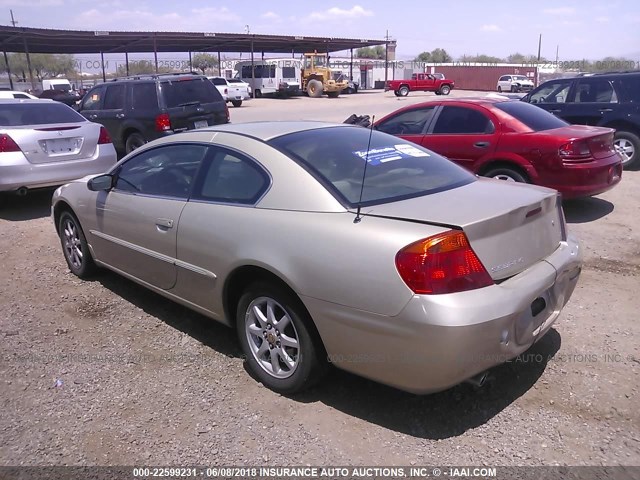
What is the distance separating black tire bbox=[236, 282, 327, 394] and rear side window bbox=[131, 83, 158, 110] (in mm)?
8006

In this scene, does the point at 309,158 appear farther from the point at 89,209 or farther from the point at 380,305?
the point at 89,209

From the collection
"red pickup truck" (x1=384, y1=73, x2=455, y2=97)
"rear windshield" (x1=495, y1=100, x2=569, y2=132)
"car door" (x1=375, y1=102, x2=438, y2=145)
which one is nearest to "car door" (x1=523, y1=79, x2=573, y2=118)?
"rear windshield" (x1=495, y1=100, x2=569, y2=132)

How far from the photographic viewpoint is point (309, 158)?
343cm

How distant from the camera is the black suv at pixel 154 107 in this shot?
10.4m

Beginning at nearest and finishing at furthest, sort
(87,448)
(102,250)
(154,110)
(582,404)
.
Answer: (87,448), (582,404), (102,250), (154,110)

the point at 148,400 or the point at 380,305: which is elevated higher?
the point at 380,305

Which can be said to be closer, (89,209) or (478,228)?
(478,228)

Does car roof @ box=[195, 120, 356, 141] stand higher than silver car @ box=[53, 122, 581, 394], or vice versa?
car roof @ box=[195, 120, 356, 141]

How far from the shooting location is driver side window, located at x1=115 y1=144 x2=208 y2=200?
392 cm

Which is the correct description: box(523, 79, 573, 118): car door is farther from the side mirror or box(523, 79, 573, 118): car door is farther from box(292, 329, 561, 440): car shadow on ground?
the side mirror

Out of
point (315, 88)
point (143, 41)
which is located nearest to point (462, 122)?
point (143, 41)

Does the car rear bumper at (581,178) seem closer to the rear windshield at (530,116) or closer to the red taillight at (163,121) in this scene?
the rear windshield at (530,116)

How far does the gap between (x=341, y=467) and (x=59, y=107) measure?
24.9 ft

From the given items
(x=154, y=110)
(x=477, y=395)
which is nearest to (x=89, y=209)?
(x=477, y=395)
